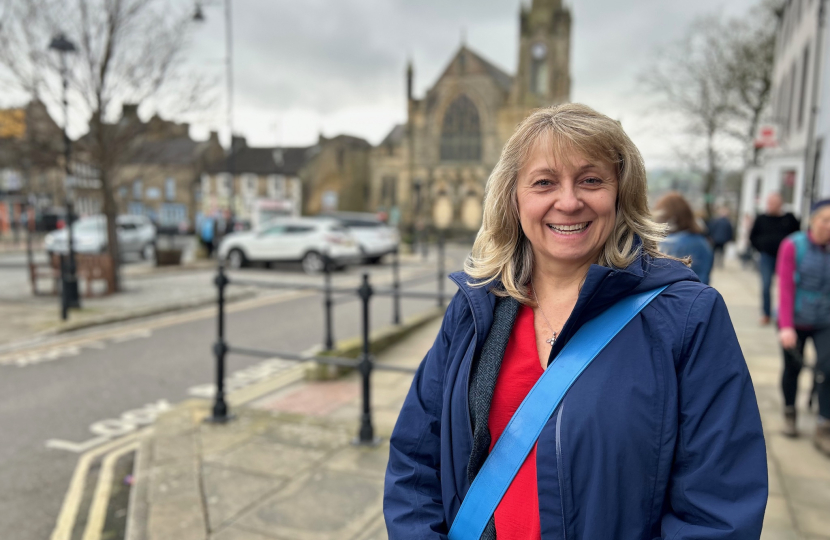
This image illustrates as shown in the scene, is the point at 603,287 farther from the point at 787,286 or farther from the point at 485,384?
the point at 787,286

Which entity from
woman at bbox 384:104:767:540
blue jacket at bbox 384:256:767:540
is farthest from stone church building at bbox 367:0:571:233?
blue jacket at bbox 384:256:767:540

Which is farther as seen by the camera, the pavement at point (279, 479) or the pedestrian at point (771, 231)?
the pedestrian at point (771, 231)

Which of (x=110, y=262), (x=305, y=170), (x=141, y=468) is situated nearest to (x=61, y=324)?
(x=110, y=262)

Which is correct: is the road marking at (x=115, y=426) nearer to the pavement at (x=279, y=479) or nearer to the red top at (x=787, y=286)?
the pavement at (x=279, y=479)

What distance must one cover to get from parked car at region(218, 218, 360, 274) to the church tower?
37759mm

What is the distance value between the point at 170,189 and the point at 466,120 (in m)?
30.6

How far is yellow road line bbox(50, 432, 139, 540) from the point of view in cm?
341

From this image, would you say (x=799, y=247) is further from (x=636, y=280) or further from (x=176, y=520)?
(x=176, y=520)

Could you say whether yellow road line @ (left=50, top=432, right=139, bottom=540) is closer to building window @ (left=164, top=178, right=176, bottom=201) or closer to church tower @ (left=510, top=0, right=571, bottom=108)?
church tower @ (left=510, top=0, right=571, bottom=108)

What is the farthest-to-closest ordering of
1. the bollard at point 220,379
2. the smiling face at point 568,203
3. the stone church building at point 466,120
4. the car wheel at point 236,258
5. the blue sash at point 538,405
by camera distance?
1. the stone church building at point 466,120
2. the car wheel at point 236,258
3. the bollard at point 220,379
4. the smiling face at point 568,203
5. the blue sash at point 538,405

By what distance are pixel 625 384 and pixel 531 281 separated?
46cm

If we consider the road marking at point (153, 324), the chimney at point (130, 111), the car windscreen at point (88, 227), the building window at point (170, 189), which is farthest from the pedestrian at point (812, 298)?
the building window at point (170, 189)

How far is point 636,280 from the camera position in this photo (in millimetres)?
1395

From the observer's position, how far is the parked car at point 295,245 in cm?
1770
